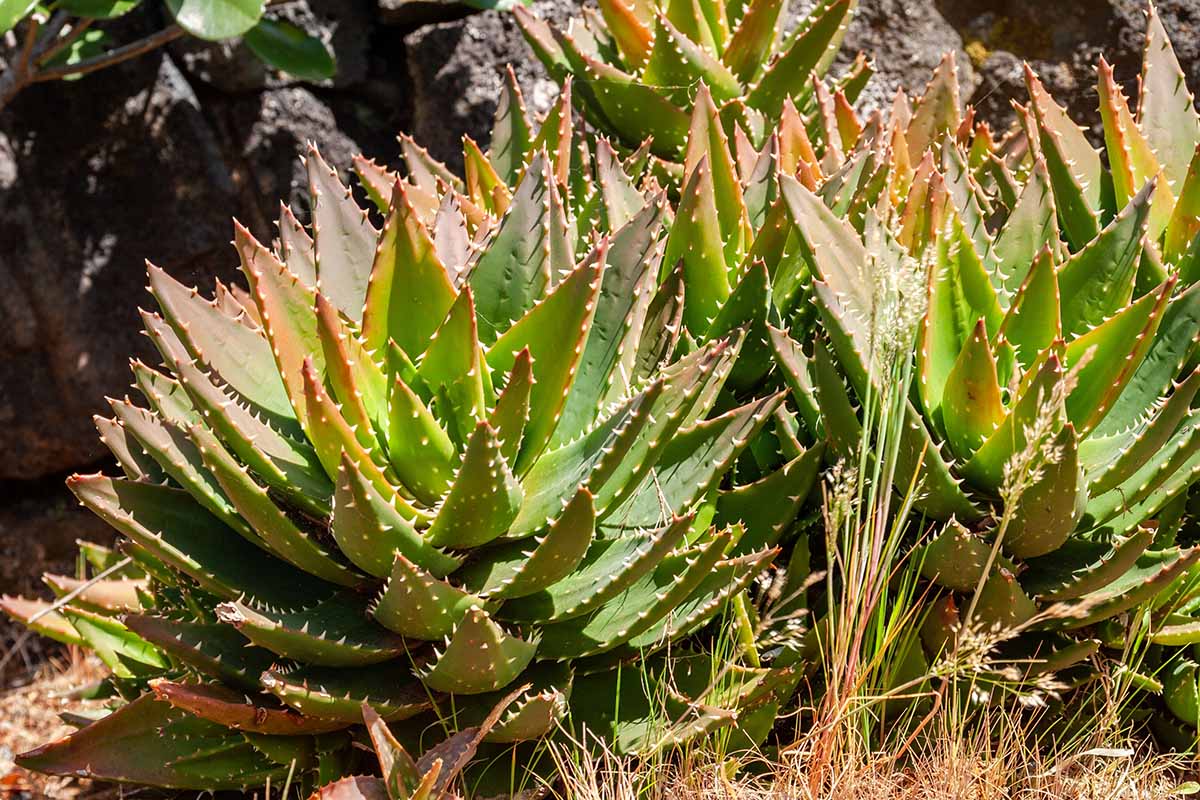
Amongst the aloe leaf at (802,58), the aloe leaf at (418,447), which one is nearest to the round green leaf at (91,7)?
the aloe leaf at (802,58)

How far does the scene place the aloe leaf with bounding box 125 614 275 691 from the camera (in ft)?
5.29

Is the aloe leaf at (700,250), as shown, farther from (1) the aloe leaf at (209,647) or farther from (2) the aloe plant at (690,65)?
(1) the aloe leaf at (209,647)

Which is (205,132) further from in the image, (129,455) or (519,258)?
(519,258)

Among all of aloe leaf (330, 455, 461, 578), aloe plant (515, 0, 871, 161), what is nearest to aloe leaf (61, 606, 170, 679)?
aloe leaf (330, 455, 461, 578)

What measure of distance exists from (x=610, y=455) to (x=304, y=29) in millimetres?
2317

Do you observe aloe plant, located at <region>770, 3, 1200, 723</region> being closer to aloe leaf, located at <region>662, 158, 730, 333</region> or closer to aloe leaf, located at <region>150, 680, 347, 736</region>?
aloe leaf, located at <region>662, 158, 730, 333</region>

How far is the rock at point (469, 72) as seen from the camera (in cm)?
324

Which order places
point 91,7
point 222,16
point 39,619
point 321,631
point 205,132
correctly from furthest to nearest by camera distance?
point 205,132 → point 91,7 → point 222,16 → point 39,619 → point 321,631

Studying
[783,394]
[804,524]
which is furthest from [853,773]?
[783,394]

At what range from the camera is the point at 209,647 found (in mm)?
1674

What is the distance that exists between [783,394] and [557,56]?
3.69 ft

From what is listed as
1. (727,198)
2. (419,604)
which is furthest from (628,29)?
(419,604)

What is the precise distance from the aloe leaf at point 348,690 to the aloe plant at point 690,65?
4.03 feet

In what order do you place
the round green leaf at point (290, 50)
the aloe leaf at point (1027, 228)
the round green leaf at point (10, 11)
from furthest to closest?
the round green leaf at point (290, 50) < the round green leaf at point (10, 11) < the aloe leaf at point (1027, 228)
